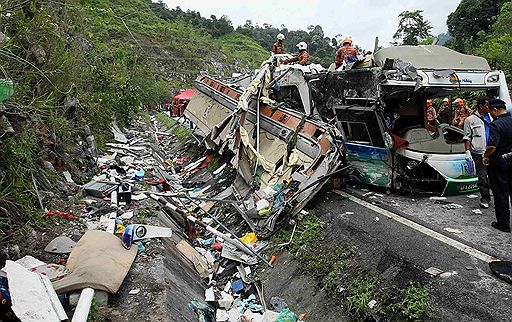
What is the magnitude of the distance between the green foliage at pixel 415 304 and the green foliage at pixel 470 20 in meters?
21.7

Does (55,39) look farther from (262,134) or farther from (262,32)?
(262,32)

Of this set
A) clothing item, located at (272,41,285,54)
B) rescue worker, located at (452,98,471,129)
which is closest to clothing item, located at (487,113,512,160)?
rescue worker, located at (452,98,471,129)

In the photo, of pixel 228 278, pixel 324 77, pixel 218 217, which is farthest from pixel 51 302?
pixel 324 77

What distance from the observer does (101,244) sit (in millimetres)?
4617

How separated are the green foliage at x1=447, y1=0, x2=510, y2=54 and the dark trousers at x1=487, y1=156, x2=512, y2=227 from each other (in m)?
19.9

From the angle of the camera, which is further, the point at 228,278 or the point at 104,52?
the point at 104,52

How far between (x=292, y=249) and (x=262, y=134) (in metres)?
3.32

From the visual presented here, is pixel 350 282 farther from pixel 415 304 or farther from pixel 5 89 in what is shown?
pixel 5 89

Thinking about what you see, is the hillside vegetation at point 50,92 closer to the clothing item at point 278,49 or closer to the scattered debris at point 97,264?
the scattered debris at point 97,264

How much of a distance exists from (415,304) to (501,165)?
2.25 metres

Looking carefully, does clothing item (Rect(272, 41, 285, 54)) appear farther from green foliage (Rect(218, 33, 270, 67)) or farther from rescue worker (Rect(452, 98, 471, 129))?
green foliage (Rect(218, 33, 270, 67))

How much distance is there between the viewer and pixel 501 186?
16.8 ft

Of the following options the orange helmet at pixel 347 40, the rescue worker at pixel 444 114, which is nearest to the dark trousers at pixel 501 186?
the rescue worker at pixel 444 114

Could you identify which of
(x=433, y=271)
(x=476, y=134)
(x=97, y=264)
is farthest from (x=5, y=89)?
(x=476, y=134)
